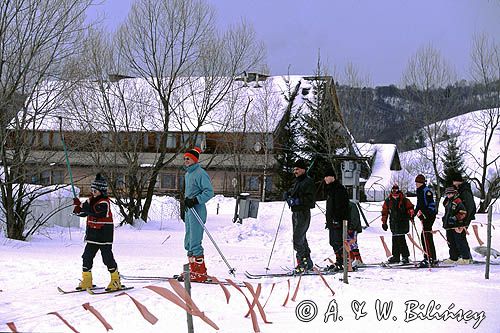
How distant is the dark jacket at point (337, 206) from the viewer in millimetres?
10562

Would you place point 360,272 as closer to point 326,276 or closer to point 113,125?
point 326,276

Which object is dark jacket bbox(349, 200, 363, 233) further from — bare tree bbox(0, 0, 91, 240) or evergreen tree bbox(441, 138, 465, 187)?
evergreen tree bbox(441, 138, 465, 187)

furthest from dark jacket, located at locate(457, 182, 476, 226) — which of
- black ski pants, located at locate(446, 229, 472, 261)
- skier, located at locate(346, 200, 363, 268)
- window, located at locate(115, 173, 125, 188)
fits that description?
window, located at locate(115, 173, 125, 188)

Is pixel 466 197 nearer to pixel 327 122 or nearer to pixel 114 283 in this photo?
pixel 114 283

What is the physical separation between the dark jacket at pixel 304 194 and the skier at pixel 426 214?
3.13 metres

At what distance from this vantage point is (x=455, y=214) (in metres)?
12.3

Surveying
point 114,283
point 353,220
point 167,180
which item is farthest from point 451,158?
point 114,283

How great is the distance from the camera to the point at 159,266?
36.0 feet

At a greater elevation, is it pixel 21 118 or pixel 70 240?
pixel 21 118

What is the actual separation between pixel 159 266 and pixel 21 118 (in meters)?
5.93

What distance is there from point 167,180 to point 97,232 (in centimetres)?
3665

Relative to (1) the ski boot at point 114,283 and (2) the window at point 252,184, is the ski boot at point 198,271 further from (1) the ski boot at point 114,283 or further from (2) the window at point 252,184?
(2) the window at point 252,184

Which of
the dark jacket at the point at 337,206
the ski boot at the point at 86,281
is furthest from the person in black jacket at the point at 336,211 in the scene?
the ski boot at the point at 86,281

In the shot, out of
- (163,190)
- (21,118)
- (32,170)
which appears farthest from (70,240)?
(163,190)
